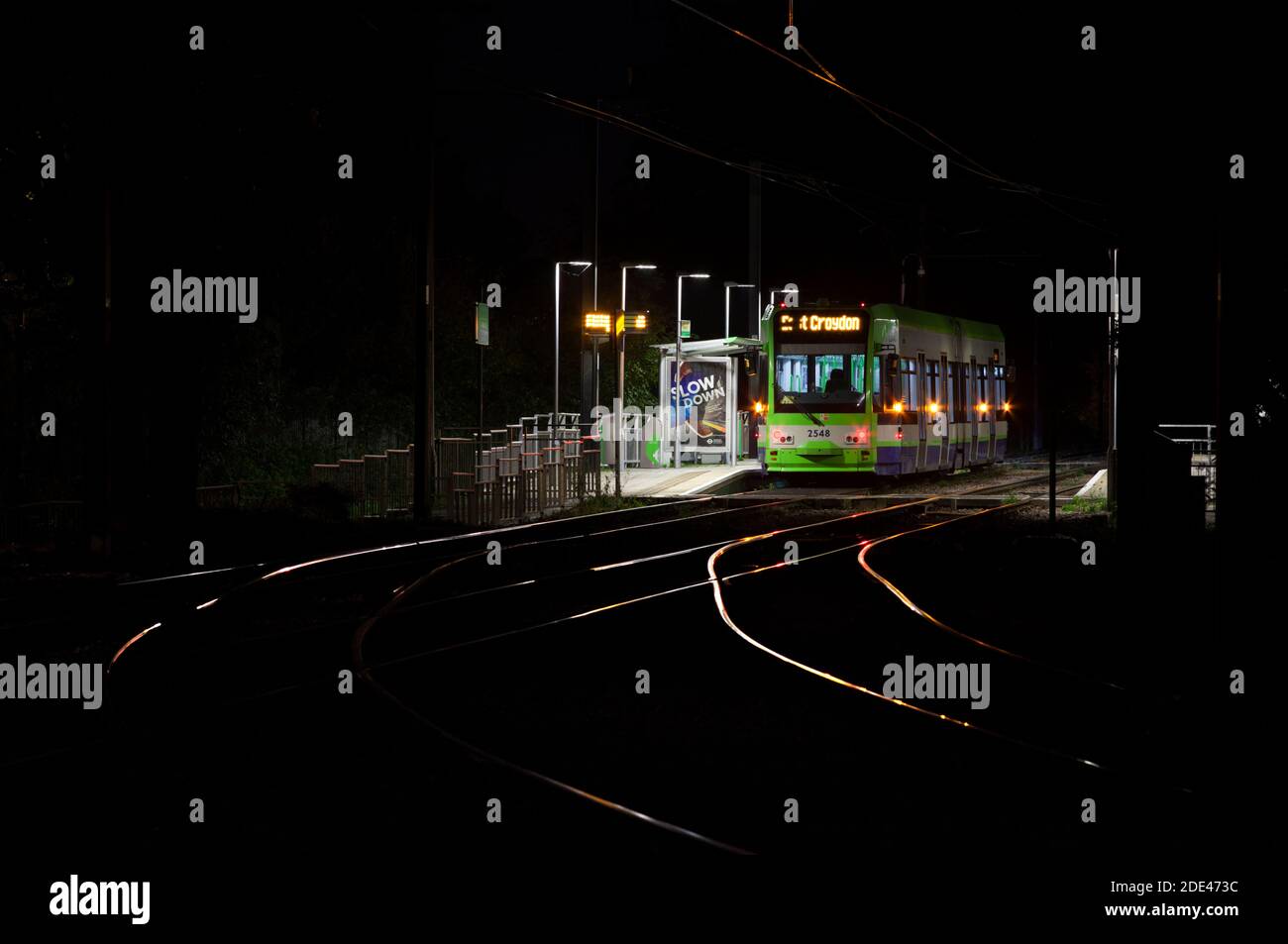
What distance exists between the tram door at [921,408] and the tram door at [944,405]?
1079mm

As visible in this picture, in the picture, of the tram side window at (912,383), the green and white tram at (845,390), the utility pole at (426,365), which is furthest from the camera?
the tram side window at (912,383)

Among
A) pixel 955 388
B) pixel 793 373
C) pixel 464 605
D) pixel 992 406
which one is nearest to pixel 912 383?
pixel 793 373

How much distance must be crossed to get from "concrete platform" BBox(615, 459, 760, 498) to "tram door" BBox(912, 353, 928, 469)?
3.94 meters

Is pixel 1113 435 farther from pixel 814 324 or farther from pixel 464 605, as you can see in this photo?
pixel 464 605

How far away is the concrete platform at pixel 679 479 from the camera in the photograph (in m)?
30.9

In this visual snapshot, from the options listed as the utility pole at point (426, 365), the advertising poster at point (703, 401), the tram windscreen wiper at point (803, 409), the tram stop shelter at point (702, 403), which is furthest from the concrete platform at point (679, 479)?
the utility pole at point (426, 365)

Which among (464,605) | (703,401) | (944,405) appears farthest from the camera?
(703,401)

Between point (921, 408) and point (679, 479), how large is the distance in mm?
5261

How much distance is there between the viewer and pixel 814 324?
30312 mm

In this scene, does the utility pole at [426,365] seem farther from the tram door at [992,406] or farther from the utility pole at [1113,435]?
the tram door at [992,406]

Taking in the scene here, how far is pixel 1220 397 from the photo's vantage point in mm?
10211

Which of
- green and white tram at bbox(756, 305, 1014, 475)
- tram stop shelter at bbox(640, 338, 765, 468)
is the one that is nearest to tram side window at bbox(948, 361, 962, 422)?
green and white tram at bbox(756, 305, 1014, 475)

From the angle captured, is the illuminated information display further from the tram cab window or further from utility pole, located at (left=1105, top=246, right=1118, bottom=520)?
utility pole, located at (left=1105, top=246, right=1118, bottom=520)

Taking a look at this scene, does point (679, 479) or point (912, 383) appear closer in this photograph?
point (912, 383)
